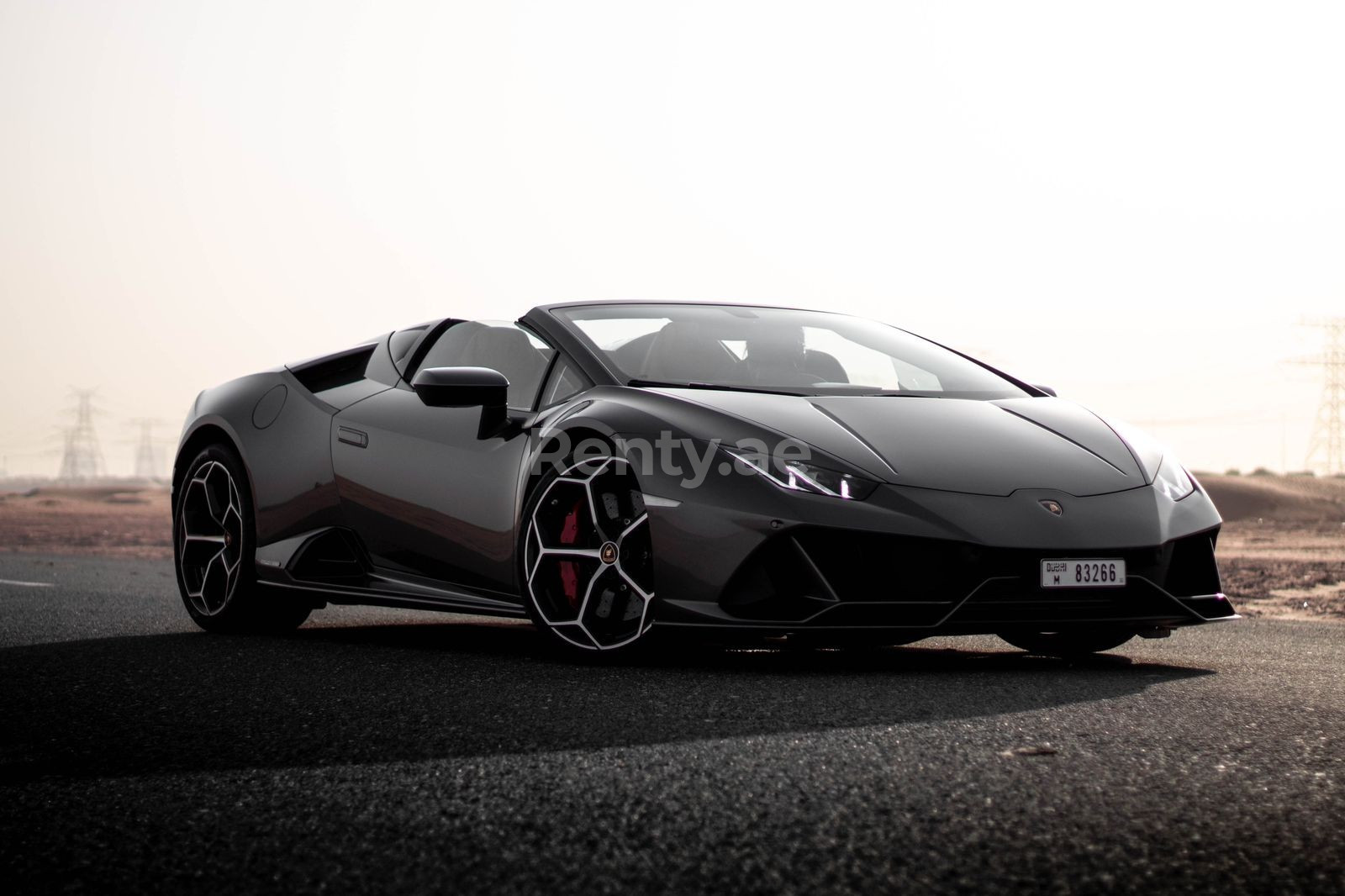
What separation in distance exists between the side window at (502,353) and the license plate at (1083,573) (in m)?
1.98

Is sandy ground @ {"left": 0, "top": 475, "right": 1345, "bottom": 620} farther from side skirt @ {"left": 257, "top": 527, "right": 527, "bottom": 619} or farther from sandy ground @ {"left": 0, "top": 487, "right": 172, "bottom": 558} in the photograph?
side skirt @ {"left": 257, "top": 527, "right": 527, "bottom": 619}

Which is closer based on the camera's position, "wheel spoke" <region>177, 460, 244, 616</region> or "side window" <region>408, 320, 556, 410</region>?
"side window" <region>408, 320, 556, 410</region>

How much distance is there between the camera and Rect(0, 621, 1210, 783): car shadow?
350 cm

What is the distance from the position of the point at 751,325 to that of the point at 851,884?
396 centimetres

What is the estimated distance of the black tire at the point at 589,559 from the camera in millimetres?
4781

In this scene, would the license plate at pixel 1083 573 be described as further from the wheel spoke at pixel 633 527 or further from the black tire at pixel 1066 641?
the wheel spoke at pixel 633 527

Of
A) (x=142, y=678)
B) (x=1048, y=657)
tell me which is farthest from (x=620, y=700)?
(x=1048, y=657)

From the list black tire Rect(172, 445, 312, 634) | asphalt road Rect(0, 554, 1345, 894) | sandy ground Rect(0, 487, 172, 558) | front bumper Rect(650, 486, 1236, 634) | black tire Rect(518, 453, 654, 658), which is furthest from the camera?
sandy ground Rect(0, 487, 172, 558)

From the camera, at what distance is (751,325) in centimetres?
608

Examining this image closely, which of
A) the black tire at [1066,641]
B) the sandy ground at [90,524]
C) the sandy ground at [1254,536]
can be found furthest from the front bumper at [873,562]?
the sandy ground at [90,524]

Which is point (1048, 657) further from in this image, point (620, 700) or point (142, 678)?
point (142, 678)

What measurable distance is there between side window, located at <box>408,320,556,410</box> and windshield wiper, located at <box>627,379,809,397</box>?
1.69ft

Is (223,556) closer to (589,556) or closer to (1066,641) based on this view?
(589,556)

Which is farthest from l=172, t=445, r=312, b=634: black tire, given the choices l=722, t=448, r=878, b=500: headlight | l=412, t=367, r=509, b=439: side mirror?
l=722, t=448, r=878, b=500: headlight
